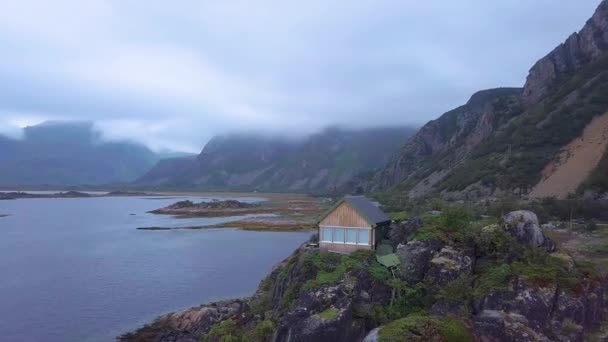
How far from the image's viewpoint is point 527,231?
24.4 metres

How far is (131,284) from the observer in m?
48.3

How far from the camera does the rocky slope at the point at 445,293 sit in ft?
59.5

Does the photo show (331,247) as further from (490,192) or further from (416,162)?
(416,162)

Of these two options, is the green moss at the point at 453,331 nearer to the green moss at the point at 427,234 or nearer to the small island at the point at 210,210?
the green moss at the point at 427,234

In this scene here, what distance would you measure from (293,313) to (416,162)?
168 m

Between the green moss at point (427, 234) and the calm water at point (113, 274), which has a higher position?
the green moss at point (427, 234)

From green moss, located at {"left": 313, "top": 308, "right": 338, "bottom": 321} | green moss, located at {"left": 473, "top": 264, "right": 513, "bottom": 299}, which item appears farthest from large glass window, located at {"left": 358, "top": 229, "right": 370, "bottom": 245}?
green moss, located at {"left": 313, "top": 308, "right": 338, "bottom": 321}

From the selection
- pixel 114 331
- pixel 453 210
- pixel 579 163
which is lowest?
pixel 114 331

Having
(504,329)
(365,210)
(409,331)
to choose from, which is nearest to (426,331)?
(409,331)

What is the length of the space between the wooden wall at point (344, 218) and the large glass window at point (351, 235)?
1.13 ft

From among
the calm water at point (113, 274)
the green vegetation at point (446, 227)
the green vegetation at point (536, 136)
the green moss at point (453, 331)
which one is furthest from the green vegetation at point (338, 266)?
the green vegetation at point (536, 136)

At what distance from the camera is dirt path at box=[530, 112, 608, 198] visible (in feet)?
259

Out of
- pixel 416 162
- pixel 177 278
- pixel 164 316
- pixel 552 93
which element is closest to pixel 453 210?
pixel 164 316

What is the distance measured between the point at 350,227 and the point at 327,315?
25.4 ft
